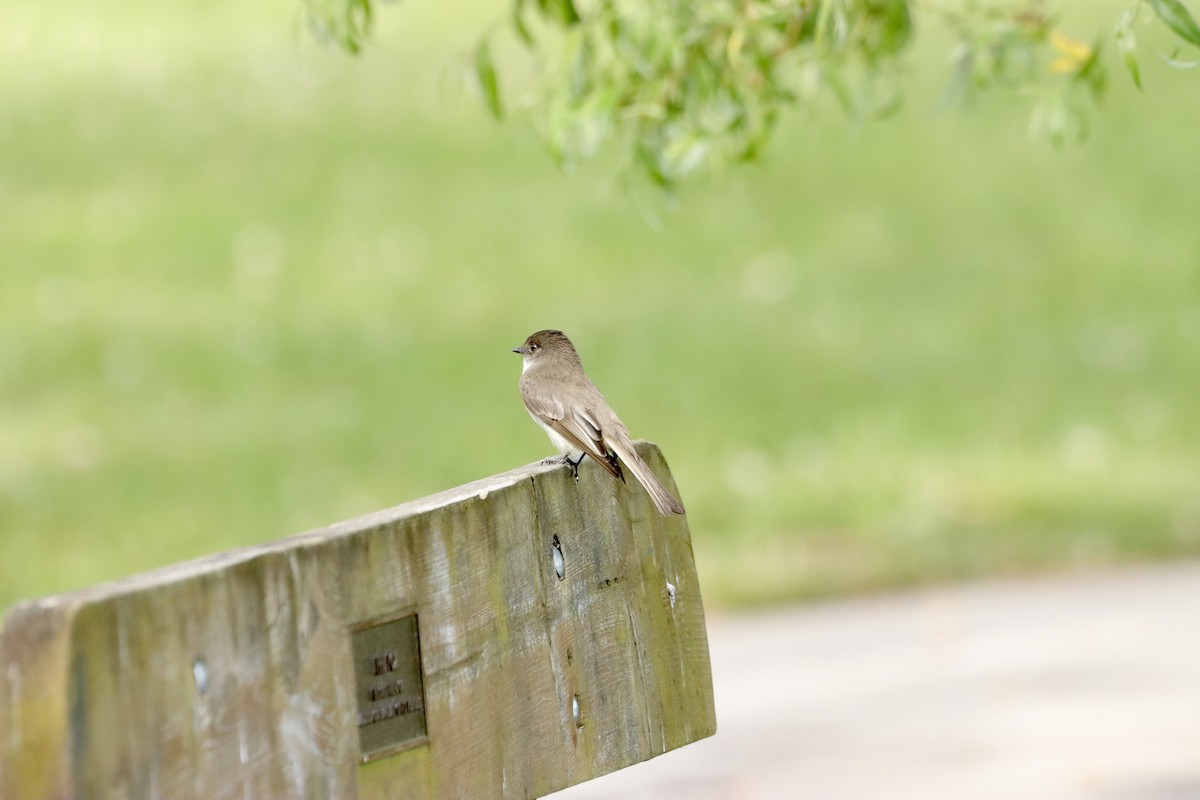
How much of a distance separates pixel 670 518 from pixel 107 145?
14670 mm

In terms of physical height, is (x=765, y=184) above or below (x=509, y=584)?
above

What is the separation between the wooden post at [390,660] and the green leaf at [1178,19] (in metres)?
1.46

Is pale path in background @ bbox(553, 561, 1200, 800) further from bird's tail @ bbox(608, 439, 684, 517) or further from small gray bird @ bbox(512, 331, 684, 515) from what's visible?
bird's tail @ bbox(608, 439, 684, 517)

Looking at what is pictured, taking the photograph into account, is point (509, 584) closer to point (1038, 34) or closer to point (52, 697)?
point (52, 697)

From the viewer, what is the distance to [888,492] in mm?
11891

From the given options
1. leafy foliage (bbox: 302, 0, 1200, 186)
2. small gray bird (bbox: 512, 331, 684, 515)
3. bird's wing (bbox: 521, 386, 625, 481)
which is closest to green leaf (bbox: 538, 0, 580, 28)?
leafy foliage (bbox: 302, 0, 1200, 186)

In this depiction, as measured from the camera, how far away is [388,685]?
3273 mm

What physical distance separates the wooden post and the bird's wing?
251 millimetres

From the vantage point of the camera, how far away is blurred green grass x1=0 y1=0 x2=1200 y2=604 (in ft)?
38.4

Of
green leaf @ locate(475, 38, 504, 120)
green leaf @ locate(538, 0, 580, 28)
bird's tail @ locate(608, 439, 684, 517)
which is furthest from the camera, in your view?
green leaf @ locate(538, 0, 580, 28)

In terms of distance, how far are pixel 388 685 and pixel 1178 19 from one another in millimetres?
2323

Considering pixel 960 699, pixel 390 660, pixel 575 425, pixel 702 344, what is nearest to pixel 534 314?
pixel 702 344

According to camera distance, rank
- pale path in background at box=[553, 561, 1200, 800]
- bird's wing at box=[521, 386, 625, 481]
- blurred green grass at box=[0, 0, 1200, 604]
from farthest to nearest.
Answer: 1. blurred green grass at box=[0, 0, 1200, 604]
2. pale path in background at box=[553, 561, 1200, 800]
3. bird's wing at box=[521, 386, 625, 481]

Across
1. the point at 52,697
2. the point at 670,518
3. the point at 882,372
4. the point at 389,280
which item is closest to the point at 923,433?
the point at 882,372
